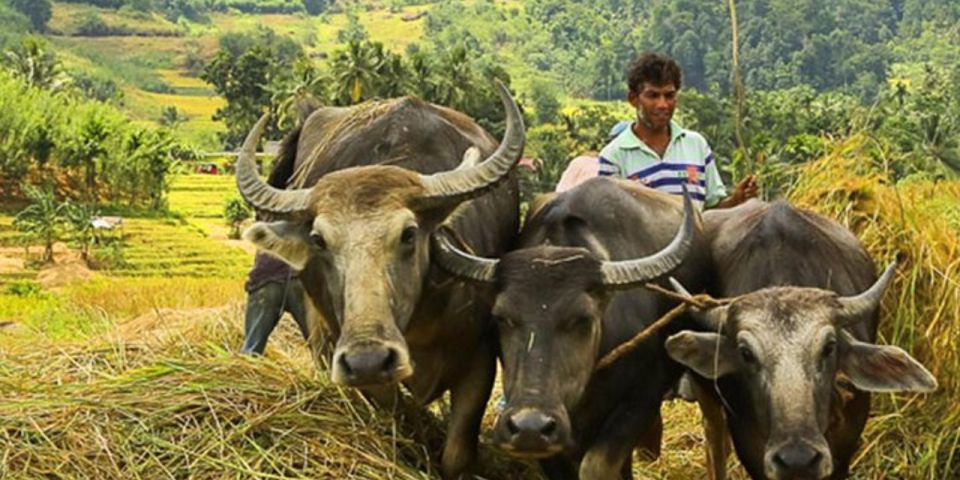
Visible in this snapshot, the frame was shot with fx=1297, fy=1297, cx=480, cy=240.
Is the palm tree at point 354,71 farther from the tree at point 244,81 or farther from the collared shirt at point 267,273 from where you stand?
the collared shirt at point 267,273

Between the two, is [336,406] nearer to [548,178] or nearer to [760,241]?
[760,241]

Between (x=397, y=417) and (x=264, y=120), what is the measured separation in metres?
1.34

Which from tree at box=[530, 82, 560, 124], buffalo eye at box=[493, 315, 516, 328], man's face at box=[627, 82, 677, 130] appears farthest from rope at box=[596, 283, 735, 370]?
tree at box=[530, 82, 560, 124]

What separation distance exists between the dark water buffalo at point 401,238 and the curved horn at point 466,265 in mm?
64

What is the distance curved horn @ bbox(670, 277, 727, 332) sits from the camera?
16.7 feet

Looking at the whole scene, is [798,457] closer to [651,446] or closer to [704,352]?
[704,352]

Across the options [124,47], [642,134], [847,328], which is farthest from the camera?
[124,47]

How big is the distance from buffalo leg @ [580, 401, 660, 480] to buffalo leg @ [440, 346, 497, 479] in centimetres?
47

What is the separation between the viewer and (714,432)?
20.4ft

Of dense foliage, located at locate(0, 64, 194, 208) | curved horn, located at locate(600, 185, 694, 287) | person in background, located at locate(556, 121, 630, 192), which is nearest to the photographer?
curved horn, located at locate(600, 185, 694, 287)

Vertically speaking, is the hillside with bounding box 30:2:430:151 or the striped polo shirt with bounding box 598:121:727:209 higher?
the striped polo shirt with bounding box 598:121:727:209

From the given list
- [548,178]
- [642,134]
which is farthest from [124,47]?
[642,134]

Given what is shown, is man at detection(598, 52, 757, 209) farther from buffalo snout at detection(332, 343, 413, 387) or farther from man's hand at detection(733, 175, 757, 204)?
buffalo snout at detection(332, 343, 413, 387)

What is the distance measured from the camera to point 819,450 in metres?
4.49
